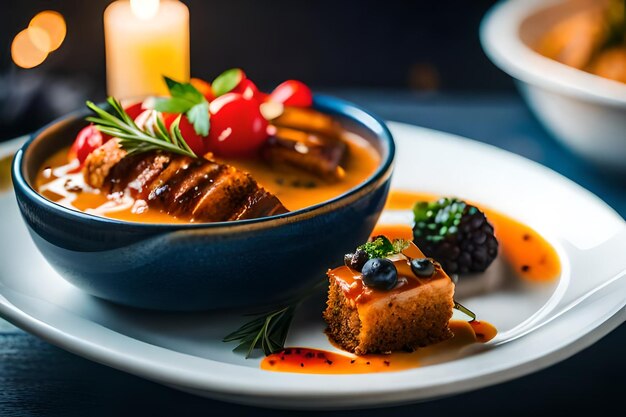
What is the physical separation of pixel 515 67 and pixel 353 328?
1314 millimetres

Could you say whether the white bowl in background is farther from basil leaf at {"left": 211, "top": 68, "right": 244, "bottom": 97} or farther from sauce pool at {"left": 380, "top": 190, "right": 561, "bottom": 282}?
basil leaf at {"left": 211, "top": 68, "right": 244, "bottom": 97}

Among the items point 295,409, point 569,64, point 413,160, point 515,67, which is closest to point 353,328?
point 295,409

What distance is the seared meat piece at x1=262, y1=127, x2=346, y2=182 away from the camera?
2037 mm

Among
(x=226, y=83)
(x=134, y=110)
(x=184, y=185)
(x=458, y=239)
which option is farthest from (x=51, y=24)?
(x=458, y=239)

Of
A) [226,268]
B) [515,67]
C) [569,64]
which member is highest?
[226,268]

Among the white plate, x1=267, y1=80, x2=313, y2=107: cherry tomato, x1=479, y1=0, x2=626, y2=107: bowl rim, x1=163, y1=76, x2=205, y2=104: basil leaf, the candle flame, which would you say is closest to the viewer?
the white plate

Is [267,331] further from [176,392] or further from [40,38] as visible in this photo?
[40,38]

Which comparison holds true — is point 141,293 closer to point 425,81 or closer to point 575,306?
point 575,306

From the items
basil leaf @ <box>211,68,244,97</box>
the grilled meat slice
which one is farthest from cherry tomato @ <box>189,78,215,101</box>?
the grilled meat slice

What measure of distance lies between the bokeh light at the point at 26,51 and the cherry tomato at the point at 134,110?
2447mm

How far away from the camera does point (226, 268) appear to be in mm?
1729

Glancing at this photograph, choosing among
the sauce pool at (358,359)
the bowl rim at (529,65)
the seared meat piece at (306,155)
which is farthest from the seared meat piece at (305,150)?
the bowl rim at (529,65)

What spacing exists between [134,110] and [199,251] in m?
0.64

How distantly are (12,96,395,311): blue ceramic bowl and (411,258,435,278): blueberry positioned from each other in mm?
192
